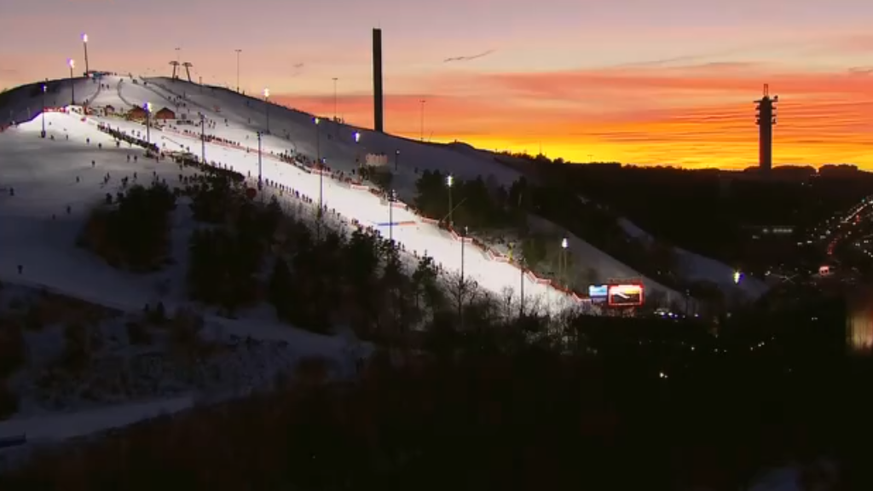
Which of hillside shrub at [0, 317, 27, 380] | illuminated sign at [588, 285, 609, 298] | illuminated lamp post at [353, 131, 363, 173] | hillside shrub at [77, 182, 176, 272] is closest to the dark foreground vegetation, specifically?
hillside shrub at [0, 317, 27, 380]

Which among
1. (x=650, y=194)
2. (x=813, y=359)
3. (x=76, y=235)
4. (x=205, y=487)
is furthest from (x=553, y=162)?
(x=205, y=487)

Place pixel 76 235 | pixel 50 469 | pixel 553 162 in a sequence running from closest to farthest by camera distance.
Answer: pixel 50 469 → pixel 76 235 → pixel 553 162

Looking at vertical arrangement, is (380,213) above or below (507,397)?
above

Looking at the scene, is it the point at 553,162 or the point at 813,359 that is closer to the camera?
the point at 813,359

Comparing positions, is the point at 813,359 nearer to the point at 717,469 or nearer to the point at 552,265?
the point at 717,469

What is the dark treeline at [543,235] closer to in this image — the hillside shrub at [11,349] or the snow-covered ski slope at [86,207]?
the snow-covered ski slope at [86,207]

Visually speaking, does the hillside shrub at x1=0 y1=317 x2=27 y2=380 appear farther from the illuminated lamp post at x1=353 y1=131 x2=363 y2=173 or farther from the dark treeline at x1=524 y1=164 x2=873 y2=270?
the dark treeline at x1=524 y1=164 x2=873 y2=270

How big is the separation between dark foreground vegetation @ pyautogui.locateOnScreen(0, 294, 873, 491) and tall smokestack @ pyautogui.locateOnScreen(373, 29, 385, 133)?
3342 inches

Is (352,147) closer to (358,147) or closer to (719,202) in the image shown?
(358,147)

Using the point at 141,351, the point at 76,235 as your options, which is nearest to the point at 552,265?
the point at 76,235

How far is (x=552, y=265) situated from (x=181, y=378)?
32.7 m

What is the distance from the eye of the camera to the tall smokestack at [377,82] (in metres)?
110

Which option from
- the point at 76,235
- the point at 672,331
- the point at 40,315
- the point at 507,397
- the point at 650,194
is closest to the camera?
the point at 507,397

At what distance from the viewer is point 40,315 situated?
27844mm
